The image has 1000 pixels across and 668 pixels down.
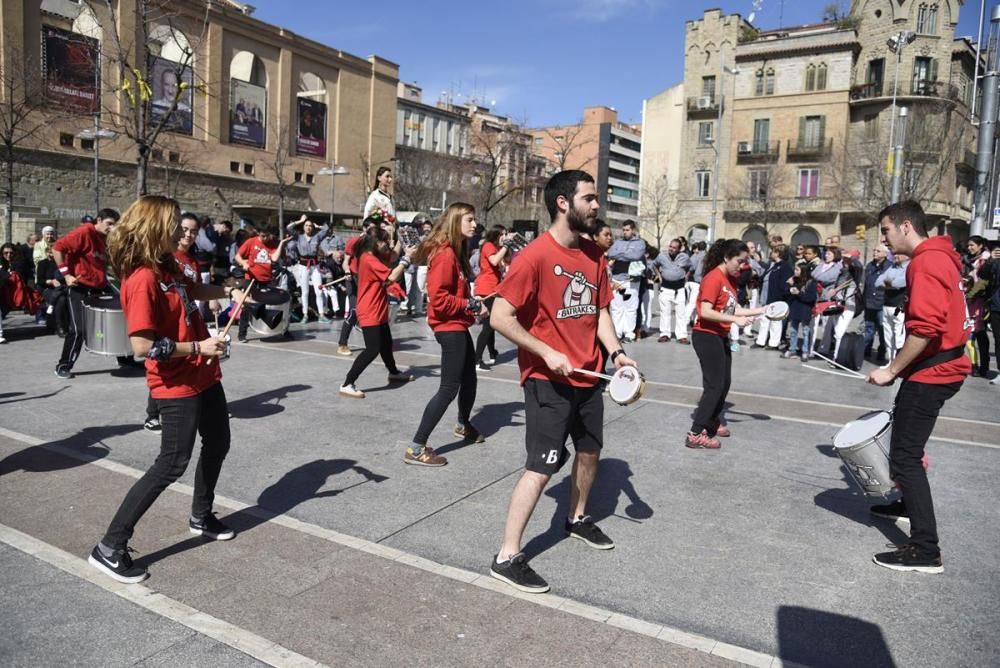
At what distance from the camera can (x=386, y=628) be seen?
3369 mm

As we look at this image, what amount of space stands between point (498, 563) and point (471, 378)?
278cm

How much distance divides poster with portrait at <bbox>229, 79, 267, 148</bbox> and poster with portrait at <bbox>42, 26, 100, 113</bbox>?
9.68 metres

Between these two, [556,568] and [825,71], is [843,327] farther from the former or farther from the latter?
[825,71]

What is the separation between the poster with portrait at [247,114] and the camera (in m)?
44.7

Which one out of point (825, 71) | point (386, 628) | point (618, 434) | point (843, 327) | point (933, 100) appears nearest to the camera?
point (386, 628)

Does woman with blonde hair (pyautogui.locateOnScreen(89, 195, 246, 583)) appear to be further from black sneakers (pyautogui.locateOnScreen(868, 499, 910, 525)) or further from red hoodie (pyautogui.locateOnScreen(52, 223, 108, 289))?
red hoodie (pyautogui.locateOnScreen(52, 223, 108, 289))

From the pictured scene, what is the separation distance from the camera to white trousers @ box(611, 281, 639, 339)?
47.3 feet

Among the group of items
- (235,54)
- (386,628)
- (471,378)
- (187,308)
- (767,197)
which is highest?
(235,54)

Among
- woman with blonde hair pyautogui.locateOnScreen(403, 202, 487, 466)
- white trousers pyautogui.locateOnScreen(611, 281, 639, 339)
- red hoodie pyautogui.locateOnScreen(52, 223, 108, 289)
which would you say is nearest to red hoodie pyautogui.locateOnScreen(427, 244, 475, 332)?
woman with blonde hair pyautogui.locateOnScreen(403, 202, 487, 466)

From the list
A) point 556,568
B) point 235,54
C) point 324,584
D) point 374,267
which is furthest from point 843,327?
point 235,54

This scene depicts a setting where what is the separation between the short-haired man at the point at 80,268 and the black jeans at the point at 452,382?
4.58m

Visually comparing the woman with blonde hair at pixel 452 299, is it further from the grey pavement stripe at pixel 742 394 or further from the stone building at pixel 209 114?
the stone building at pixel 209 114

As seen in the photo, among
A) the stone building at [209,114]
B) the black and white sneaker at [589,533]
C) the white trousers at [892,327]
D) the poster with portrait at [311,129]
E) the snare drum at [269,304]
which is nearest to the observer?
the black and white sneaker at [589,533]

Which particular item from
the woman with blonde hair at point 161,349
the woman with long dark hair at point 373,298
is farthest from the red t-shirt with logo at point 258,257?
the woman with blonde hair at point 161,349
